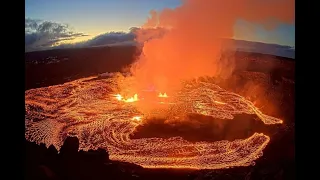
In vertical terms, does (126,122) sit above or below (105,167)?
above

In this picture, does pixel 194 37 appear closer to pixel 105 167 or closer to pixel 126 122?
pixel 126 122

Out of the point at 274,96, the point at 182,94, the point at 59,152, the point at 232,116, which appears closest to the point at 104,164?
the point at 59,152

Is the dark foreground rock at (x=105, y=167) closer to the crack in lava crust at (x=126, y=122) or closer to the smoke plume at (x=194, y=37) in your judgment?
the crack in lava crust at (x=126, y=122)

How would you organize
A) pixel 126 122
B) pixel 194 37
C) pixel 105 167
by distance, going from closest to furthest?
1. pixel 105 167
2. pixel 126 122
3. pixel 194 37

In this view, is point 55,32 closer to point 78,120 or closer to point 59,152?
point 78,120

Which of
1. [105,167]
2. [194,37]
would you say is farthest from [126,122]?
[194,37]
